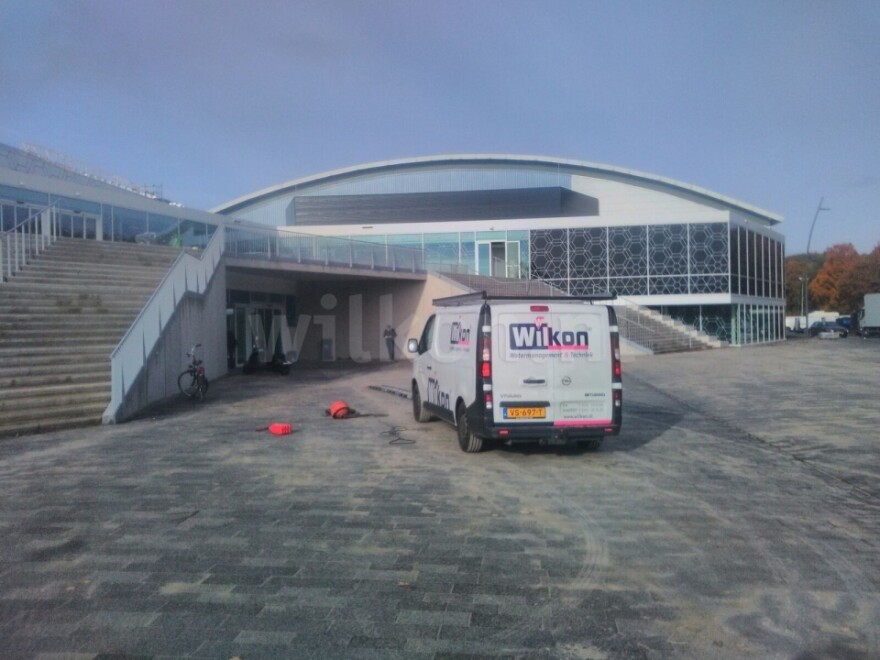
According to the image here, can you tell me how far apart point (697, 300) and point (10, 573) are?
37253 mm

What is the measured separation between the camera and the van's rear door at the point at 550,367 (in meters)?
Result: 9.55

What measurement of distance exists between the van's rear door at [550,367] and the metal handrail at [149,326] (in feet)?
23.1

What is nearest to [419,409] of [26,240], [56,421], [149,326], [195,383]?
[149,326]

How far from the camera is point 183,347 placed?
1692 centimetres

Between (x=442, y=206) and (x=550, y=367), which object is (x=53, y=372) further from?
(x=442, y=206)

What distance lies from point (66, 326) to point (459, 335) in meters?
9.21

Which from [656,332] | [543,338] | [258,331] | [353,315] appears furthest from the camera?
[656,332]

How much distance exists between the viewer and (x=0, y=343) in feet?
45.6

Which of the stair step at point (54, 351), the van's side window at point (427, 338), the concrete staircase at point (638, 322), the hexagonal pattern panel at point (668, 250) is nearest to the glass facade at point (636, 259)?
the hexagonal pattern panel at point (668, 250)

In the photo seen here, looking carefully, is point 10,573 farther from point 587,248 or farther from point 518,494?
point 587,248

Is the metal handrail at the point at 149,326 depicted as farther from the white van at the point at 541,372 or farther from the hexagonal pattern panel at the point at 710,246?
the hexagonal pattern panel at the point at 710,246

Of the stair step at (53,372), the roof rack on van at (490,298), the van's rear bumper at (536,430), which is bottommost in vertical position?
the van's rear bumper at (536,430)

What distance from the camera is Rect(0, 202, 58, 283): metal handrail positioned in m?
17.0

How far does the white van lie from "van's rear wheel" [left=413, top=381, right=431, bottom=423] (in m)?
2.98
